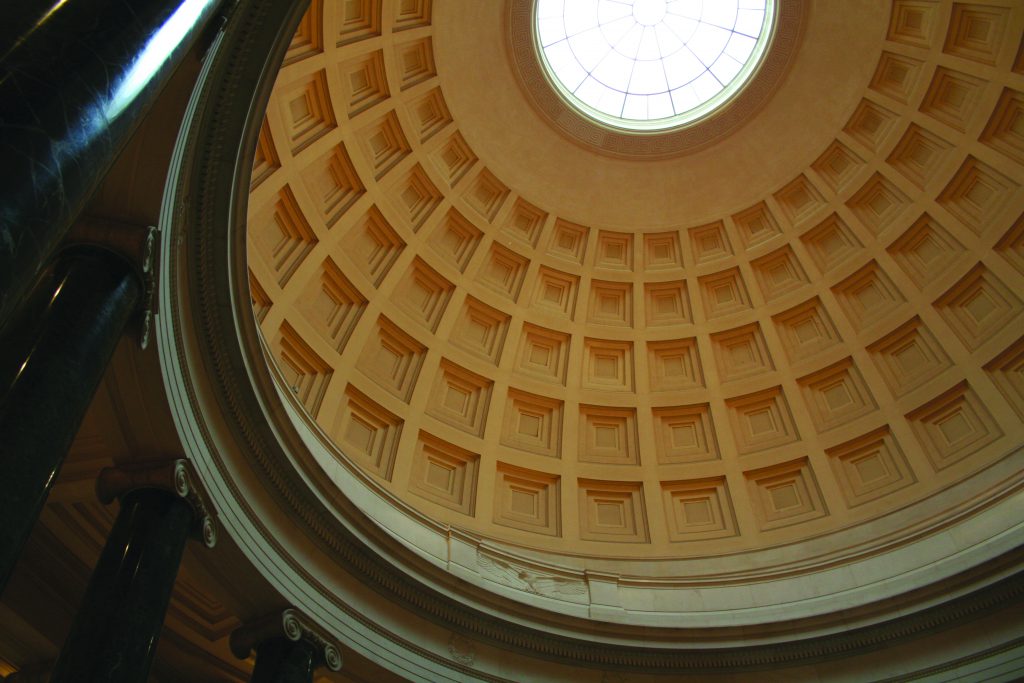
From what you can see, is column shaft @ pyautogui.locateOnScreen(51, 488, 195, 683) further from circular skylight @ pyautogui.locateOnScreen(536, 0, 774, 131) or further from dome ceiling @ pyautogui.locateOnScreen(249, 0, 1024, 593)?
circular skylight @ pyautogui.locateOnScreen(536, 0, 774, 131)

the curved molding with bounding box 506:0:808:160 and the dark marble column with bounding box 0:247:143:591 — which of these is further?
the curved molding with bounding box 506:0:808:160

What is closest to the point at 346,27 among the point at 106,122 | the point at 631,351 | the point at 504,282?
the point at 504,282

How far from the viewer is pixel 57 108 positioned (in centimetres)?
303

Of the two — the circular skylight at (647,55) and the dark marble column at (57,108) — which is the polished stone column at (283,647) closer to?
the dark marble column at (57,108)

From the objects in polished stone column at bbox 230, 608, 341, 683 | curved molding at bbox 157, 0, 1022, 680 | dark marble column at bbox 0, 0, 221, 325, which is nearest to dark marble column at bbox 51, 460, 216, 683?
curved molding at bbox 157, 0, 1022, 680

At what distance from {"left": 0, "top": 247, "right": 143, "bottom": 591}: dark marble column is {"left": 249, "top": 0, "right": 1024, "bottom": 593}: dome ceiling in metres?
5.90

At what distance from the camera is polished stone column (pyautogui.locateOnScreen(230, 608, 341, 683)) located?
898 cm

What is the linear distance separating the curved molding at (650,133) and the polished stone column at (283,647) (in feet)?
38.7

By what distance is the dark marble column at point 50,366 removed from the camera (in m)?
4.55

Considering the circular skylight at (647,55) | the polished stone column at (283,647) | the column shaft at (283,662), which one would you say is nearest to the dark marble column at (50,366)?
the polished stone column at (283,647)

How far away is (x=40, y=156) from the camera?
2.95 m

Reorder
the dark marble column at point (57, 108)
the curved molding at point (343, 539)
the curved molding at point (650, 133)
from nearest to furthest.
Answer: the dark marble column at point (57, 108)
the curved molding at point (343, 539)
the curved molding at point (650, 133)

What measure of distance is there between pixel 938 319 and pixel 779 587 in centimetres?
620

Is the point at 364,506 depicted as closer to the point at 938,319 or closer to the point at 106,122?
the point at 106,122
